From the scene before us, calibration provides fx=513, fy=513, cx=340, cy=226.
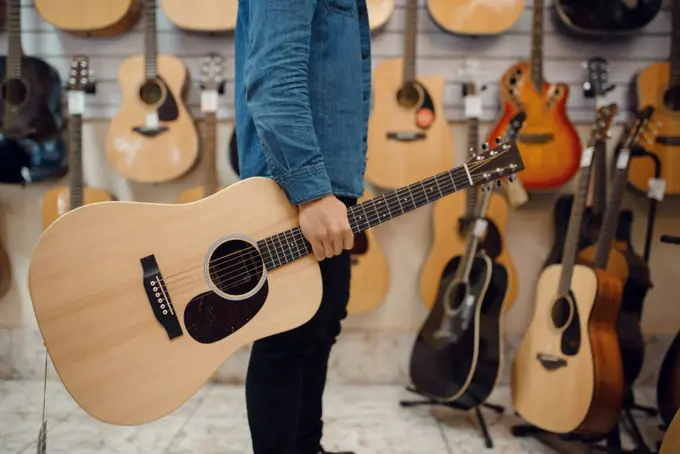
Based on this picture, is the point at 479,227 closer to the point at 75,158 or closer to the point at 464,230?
the point at 464,230

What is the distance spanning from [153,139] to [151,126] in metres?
0.05

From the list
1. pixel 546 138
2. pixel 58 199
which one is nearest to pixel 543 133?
pixel 546 138

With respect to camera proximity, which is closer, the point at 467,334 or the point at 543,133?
the point at 467,334

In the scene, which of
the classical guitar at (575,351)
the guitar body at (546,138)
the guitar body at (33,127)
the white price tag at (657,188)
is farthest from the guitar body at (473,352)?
the guitar body at (33,127)

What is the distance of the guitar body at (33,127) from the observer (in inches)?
81.0

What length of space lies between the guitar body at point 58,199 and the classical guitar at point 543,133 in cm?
161

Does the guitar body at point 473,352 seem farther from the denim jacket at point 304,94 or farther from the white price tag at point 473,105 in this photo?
the denim jacket at point 304,94

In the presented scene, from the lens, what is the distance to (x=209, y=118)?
6.94ft

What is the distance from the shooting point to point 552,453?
1720 millimetres

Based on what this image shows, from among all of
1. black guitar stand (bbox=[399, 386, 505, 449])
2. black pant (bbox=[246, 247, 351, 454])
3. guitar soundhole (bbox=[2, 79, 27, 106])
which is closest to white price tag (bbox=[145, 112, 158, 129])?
guitar soundhole (bbox=[2, 79, 27, 106])

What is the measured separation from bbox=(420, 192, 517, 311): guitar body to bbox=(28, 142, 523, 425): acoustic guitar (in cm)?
110

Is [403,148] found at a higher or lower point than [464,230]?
higher

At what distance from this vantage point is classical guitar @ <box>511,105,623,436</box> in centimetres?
160

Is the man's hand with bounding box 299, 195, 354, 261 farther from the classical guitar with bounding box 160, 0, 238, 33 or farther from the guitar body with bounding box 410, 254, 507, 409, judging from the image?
the classical guitar with bounding box 160, 0, 238, 33
